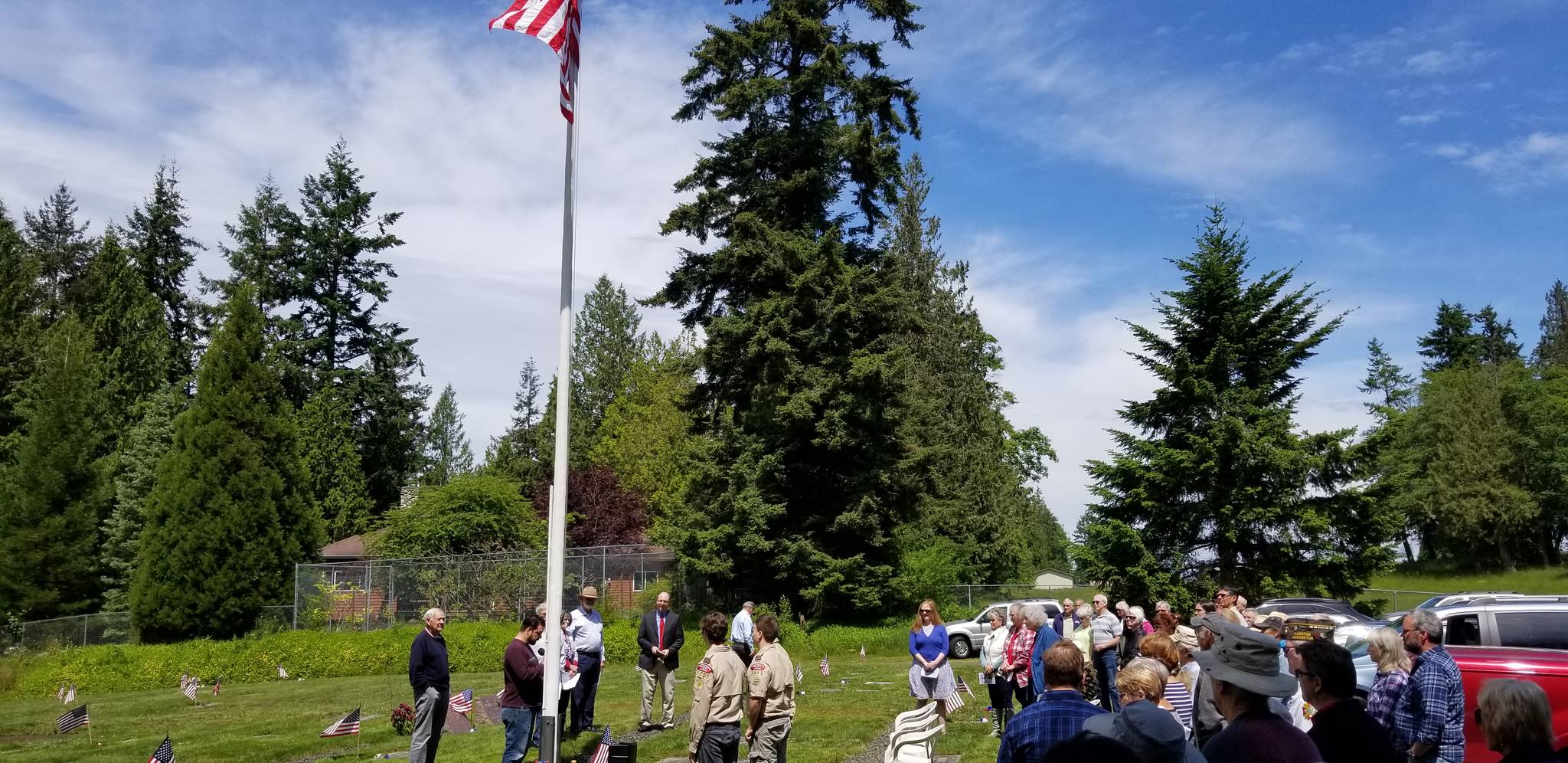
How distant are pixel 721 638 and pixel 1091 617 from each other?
5.02m

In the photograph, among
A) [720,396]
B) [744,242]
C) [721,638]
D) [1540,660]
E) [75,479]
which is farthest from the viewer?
[75,479]

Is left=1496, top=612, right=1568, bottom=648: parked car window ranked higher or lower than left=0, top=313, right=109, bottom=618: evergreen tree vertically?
lower

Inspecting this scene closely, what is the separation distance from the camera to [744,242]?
29.7 m

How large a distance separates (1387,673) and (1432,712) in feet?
1.38

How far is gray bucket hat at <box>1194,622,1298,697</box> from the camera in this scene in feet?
13.2

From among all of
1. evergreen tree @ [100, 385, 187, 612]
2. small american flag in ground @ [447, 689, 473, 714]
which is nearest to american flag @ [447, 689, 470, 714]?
small american flag in ground @ [447, 689, 473, 714]

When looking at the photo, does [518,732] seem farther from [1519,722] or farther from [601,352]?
[601,352]

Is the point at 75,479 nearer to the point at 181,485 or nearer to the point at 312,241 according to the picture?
the point at 181,485

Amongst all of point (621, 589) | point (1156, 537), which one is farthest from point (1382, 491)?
point (621, 589)

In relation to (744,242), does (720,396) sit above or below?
below

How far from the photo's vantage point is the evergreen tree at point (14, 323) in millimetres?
43250

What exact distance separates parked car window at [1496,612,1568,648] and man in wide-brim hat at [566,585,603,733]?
11.0m

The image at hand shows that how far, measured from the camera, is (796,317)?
2927 cm

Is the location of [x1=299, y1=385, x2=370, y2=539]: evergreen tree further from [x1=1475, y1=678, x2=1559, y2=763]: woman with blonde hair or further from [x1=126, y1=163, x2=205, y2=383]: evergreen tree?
[x1=1475, y1=678, x2=1559, y2=763]: woman with blonde hair
